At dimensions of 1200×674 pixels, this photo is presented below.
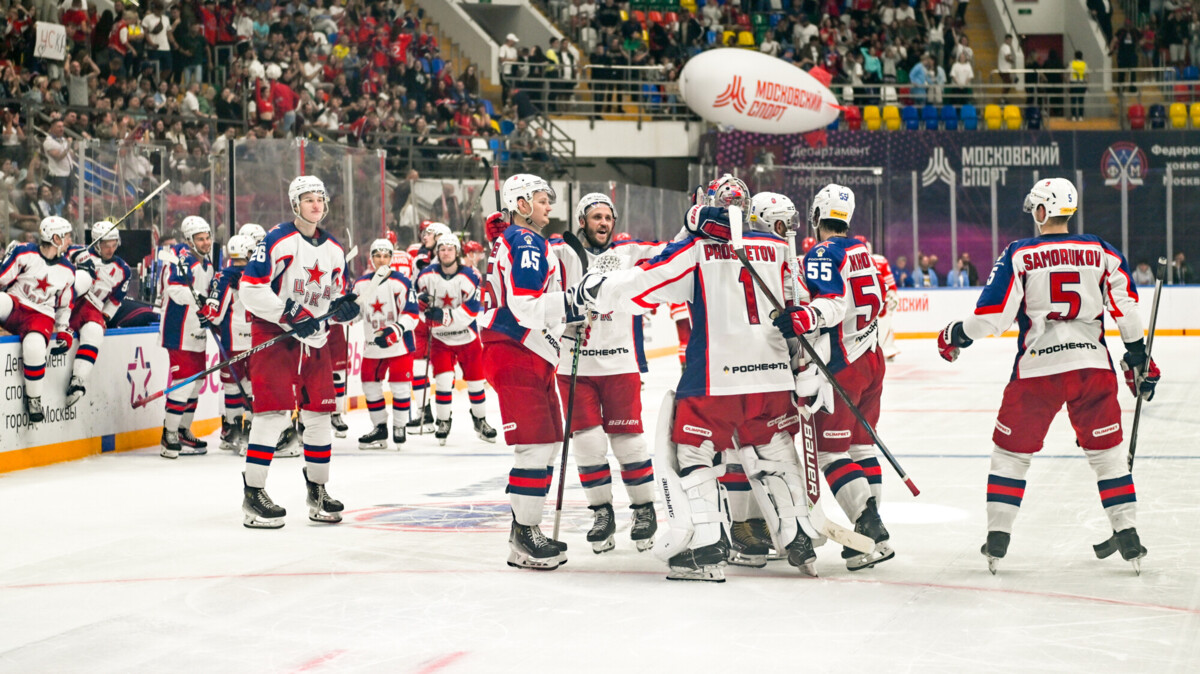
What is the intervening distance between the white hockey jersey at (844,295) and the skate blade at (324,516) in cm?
269

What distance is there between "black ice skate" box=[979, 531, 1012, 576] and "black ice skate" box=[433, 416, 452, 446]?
578cm

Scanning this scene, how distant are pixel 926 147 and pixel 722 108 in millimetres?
3850

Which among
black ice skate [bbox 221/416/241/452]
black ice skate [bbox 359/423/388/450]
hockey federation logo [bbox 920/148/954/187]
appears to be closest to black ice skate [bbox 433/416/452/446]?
black ice skate [bbox 359/423/388/450]

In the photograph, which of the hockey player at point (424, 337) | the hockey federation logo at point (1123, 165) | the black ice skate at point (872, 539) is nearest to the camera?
the black ice skate at point (872, 539)

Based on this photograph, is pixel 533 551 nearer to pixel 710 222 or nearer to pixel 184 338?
pixel 710 222

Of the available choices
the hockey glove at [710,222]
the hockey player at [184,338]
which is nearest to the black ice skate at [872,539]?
the hockey glove at [710,222]

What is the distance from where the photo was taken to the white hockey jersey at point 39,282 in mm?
9656

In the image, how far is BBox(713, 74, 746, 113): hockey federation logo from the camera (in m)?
21.4

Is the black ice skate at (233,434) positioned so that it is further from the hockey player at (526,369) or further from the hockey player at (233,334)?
the hockey player at (526,369)

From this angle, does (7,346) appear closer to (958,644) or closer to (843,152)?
(958,644)

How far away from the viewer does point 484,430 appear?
34.7 feet

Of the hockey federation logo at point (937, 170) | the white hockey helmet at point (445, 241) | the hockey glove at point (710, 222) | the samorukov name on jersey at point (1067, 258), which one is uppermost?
the hockey federation logo at point (937, 170)

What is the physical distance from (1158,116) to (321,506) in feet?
67.7

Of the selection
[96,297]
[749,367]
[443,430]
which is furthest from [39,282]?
[749,367]
